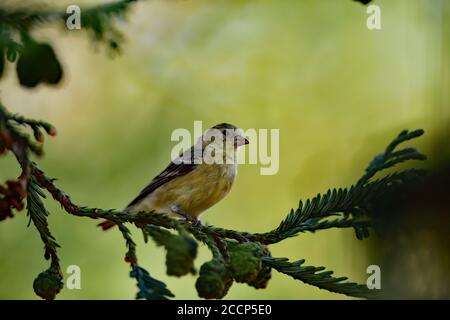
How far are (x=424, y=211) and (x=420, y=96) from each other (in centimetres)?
219

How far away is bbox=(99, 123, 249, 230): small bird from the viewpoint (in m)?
1.78

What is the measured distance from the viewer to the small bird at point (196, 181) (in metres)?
1.78

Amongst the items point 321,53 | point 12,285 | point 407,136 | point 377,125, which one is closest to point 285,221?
point 407,136

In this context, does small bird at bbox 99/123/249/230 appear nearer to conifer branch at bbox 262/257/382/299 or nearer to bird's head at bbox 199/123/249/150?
bird's head at bbox 199/123/249/150

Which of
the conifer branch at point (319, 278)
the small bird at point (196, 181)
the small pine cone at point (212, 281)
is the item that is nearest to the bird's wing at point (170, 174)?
the small bird at point (196, 181)

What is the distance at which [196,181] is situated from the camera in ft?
5.90

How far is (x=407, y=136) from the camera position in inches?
34.7

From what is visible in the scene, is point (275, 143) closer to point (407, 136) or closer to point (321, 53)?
point (321, 53)

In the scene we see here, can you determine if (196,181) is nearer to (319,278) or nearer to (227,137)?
(227,137)

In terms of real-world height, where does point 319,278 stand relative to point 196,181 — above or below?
below

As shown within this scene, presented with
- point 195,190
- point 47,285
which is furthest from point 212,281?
point 195,190

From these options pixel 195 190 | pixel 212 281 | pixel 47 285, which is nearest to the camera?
pixel 212 281

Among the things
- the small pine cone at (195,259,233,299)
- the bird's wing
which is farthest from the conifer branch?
the bird's wing

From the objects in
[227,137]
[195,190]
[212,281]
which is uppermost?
[227,137]
